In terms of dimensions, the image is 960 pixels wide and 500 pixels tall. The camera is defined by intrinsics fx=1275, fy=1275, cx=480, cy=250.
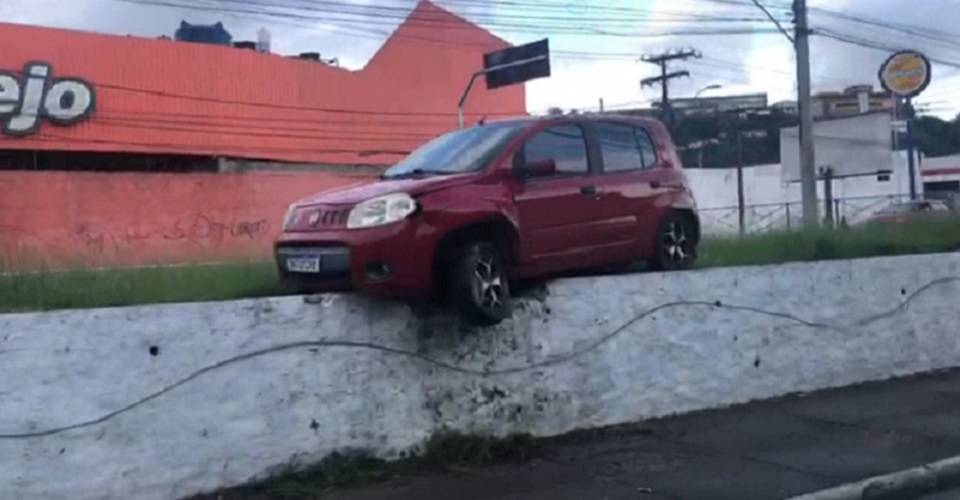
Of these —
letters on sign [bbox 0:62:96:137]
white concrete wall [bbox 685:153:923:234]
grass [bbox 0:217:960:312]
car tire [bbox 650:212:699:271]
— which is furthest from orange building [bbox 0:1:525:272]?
car tire [bbox 650:212:699:271]

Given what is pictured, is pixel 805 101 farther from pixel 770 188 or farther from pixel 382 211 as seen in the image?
pixel 770 188

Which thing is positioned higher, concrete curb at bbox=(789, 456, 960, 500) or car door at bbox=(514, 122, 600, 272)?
car door at bbox=(514, 122, 600, 272)

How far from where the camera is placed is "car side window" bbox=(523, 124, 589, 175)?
10.6m

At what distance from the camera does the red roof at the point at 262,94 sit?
35688mm

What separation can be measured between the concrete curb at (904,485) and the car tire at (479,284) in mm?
2743

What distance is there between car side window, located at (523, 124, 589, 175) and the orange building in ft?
69.2

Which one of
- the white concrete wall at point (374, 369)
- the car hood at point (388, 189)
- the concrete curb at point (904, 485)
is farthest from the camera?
the car hood at point (388, 189)

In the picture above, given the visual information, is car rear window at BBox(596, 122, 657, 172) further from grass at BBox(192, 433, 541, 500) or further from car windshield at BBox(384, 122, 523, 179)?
grass at BBox(192, 433, 541, 500)

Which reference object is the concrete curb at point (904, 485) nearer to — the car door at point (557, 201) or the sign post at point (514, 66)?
the car door at point (557, 201)

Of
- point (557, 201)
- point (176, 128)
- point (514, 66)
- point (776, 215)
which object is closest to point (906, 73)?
point (514, 66)

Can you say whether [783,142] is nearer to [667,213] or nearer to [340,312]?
[667,213]

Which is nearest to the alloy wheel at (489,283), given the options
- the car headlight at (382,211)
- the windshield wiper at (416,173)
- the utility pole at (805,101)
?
the car headlight at (382,211)

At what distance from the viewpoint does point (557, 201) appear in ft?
34.9

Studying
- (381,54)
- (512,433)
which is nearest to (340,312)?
(512,433)
